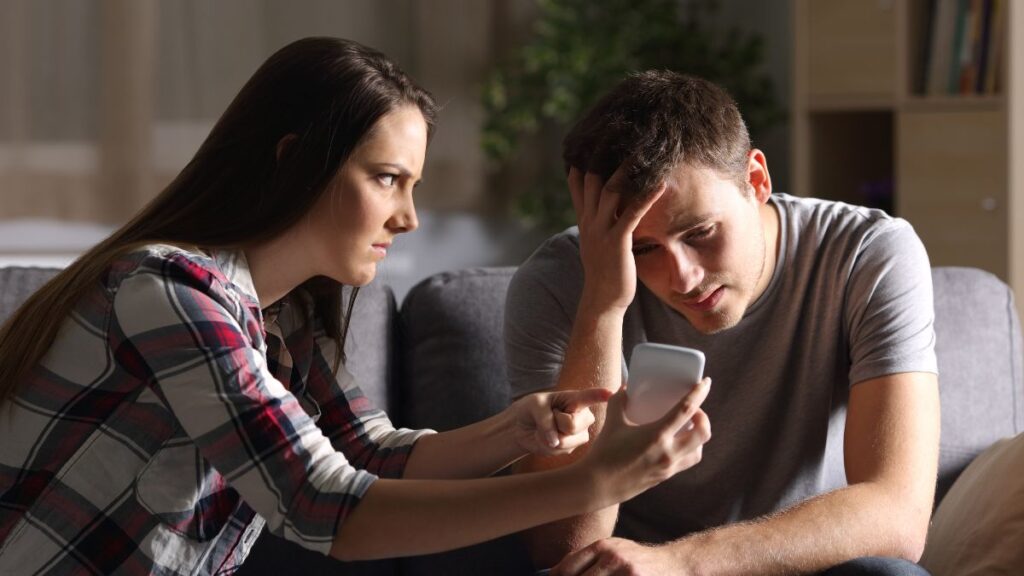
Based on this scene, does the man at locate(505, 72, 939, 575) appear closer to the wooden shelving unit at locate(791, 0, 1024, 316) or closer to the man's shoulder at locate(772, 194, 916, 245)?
the man's shoulder at locate(772, 194, 916, 245)

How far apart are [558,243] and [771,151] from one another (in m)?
2.24

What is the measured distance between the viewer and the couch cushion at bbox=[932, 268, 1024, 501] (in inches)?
79.1

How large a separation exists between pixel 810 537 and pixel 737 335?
39 cm

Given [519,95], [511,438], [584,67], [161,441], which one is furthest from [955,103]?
[161,441]

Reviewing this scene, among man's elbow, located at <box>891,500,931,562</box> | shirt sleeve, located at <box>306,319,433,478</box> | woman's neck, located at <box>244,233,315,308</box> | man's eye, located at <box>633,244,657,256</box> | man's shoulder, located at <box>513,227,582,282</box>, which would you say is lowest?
man's elbow, located at <box>891,500,931,562</box>

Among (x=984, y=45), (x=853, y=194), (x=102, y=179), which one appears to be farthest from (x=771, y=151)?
(x=102, y=179)

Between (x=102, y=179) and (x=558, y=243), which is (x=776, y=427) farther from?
(x=102, y=179)

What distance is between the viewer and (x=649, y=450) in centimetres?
114

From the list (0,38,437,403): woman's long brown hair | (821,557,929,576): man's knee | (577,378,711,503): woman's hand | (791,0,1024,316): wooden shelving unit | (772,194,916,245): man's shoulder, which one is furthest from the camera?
(791,0,1024,316): wooden shelving unit

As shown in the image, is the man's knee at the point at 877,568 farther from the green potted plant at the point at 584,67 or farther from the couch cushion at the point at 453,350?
the green potted plant at the point at 584,67

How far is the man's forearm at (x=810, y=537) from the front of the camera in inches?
59.5

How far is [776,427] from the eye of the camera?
182cm

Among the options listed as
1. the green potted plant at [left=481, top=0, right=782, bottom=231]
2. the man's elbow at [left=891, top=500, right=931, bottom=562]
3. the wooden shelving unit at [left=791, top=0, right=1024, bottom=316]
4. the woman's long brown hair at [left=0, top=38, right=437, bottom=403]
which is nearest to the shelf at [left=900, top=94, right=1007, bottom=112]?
the wooden shelving unit at [left=791, top=0, right=1024, bottom=316]

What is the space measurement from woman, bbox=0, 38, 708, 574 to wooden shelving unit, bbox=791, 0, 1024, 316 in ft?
6.79
